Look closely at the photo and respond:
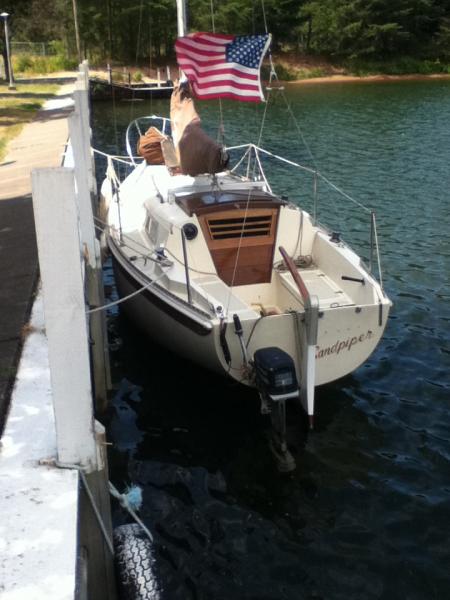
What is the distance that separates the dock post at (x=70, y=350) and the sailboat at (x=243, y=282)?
100 inches

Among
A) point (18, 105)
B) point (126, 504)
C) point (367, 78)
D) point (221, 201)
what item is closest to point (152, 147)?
point (221, 201)

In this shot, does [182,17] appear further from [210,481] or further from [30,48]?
[30,48]

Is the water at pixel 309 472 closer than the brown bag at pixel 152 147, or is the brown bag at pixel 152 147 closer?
the water at pixel 309 472

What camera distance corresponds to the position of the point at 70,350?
14.3ft

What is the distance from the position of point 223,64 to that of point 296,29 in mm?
62137

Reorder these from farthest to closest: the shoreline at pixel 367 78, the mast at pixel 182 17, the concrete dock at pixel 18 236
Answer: the shoreline at pixel 367 78 → the mast at pixel 182 17 → the concrete dock at pixel 18 236

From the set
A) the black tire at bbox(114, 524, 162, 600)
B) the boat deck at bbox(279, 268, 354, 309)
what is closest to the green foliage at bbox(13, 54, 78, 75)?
the boat deck at bbox(279, 268, 354, 309)

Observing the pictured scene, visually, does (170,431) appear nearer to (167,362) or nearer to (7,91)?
(167,362)

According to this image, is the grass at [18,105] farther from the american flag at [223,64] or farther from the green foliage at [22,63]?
the green foliage at [22,63]

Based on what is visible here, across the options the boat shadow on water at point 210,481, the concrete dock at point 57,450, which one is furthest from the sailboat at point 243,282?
the concrete dock at point 57,450

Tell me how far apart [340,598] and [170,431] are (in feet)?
10.1

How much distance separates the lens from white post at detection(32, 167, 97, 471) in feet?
13.1

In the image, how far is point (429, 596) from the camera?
5.54 metres

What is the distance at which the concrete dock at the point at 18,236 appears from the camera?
6809 millimetres
